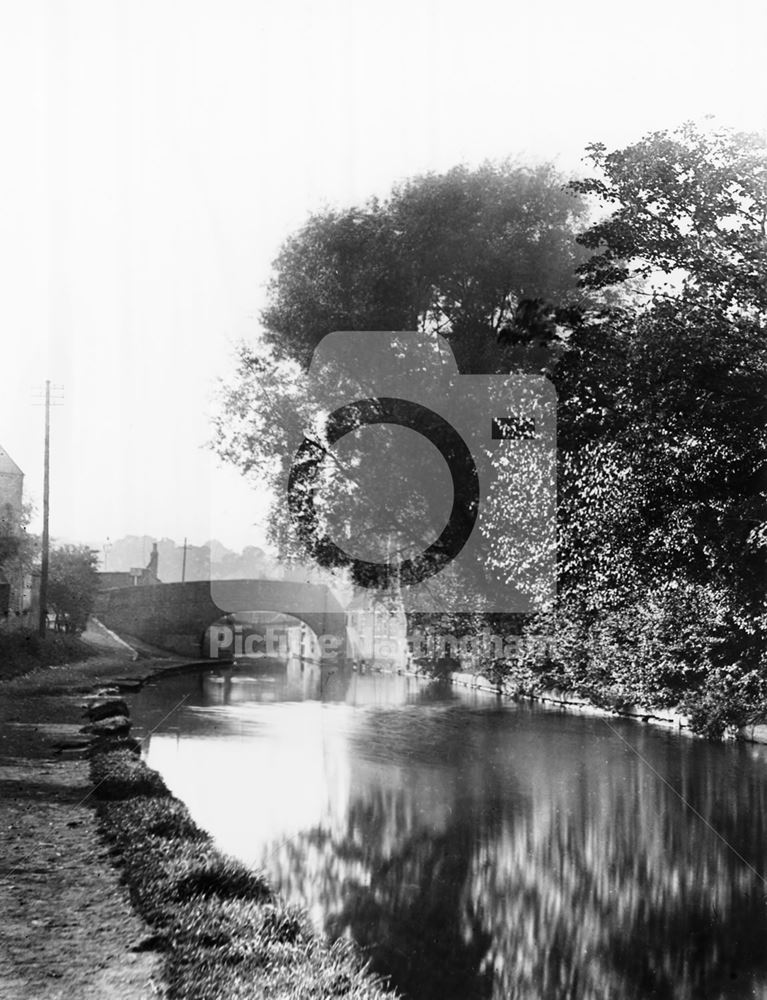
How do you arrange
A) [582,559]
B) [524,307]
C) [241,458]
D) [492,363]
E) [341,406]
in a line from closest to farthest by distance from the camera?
[582,559], [524,307], [492,363], [341,406], [241,458]

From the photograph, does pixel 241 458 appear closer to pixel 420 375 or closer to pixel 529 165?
pixel 420 375

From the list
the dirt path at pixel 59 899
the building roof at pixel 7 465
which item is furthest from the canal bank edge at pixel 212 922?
the building roof at pixel 7 465

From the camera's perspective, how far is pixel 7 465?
4319cm

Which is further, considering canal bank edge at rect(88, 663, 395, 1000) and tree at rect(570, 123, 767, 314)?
tree at rect(570, 123, 767, 314)

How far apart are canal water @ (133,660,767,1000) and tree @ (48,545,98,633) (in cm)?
1980

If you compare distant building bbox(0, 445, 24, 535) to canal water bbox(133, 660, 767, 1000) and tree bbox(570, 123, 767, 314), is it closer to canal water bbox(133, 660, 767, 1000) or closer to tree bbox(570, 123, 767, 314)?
canal water bbox(133, 660, 767, 1000)

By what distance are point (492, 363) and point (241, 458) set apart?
18.6ft

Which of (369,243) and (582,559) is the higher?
(369,243)

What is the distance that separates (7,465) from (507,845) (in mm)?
38143

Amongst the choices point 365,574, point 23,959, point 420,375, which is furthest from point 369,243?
point 23,959

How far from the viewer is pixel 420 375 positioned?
17.9 meters

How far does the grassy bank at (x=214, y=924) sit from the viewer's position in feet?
15.5

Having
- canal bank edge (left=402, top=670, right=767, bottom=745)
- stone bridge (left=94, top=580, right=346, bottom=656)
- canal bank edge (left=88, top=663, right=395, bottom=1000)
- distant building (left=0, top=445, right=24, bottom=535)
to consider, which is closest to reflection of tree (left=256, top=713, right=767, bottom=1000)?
canal bank edge (left=88, top=663, right=395, bottom=1000)

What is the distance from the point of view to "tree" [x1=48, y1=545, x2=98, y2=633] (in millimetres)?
37281
